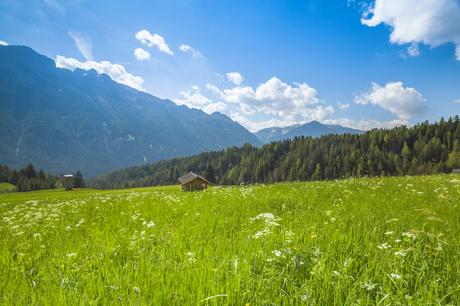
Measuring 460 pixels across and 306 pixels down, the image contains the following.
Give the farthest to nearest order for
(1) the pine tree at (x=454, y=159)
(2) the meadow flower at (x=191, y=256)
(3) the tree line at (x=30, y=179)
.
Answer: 1. (3) the tree line at (x=30, y=179)
2. (1) the pine tree at (x=454, y=159)
3. (2) the meadow flower at (x=191, y=256)

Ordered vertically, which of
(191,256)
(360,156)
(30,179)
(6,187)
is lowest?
(6,187)

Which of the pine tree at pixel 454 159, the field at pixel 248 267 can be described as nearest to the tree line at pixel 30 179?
the field at pixel 248 267

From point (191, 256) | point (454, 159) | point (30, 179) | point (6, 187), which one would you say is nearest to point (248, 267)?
point (191, 256)

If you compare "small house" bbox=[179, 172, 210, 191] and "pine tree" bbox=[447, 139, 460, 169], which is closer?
"small house" bbox=[179, 172, 210, 191]

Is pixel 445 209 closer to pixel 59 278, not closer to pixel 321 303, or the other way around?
pixel 321 303

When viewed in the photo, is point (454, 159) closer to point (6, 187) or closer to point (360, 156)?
point (360, 156)

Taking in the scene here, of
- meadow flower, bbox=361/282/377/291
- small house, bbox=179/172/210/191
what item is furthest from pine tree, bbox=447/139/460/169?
meadow flower, bbox=361/282/377/291

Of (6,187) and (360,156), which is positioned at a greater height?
(360,156)

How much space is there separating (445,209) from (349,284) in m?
5.60

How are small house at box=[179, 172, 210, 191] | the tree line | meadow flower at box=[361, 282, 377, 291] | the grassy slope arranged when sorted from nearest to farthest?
meadow flower at box=[361, 282, 377, 291] → small house at box=[179, 172, 210, 191] → the grassy slope → the tree line

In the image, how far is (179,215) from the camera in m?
7.22

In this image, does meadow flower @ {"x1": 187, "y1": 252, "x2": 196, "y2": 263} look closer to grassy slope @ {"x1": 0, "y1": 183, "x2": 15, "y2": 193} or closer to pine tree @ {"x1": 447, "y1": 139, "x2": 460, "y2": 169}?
pine tree @ {"x1": 447, "y1": 139, "x2": 460, "y2": 169}

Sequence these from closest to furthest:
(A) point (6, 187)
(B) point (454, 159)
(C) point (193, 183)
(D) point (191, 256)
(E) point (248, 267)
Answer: (E) point (248, 267) < (D) point (191, 256) < (C) point (193, 183) < (B) point (454, 159) < (A) point (6, 187)

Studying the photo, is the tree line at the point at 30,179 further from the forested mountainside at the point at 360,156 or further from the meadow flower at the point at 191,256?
the meadow flower at the point at 191,256
